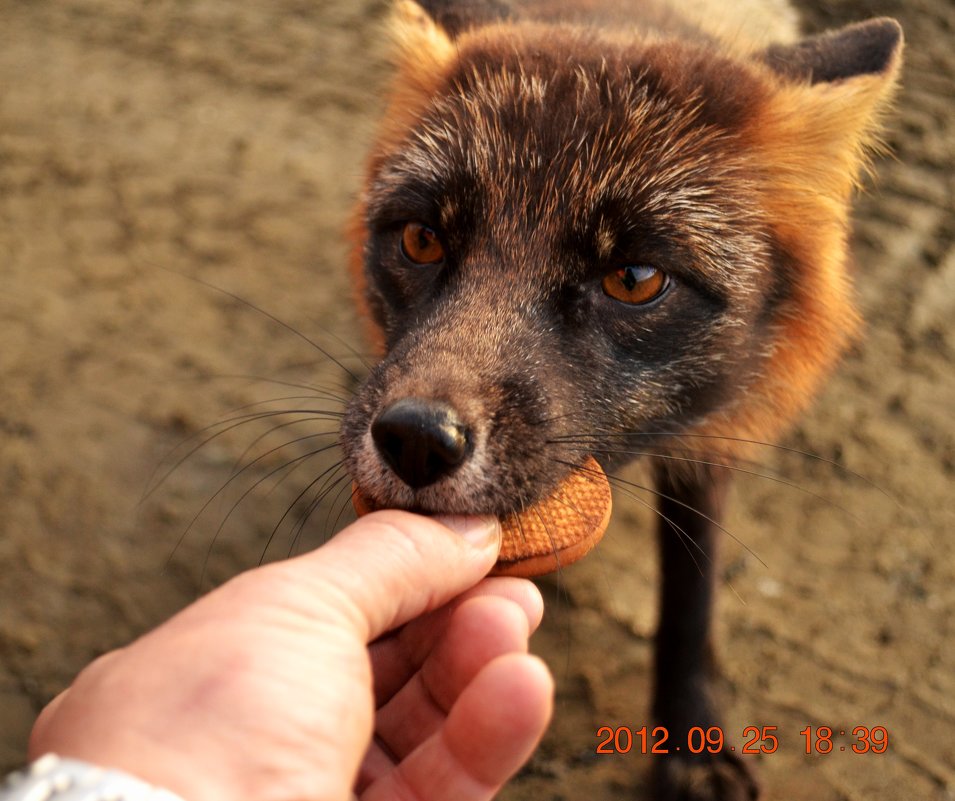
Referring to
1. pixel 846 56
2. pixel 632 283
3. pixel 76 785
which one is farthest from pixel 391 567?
pixel 846 56

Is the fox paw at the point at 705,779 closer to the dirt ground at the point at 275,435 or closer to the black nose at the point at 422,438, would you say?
the dirt ground at the point at 275,435

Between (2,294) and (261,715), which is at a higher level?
(261,715)

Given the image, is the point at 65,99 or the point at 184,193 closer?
the point at 184,193

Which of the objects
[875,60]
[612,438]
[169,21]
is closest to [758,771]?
[612,438]

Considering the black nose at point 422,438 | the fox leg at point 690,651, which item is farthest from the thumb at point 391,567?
the fox leg at point 690,651

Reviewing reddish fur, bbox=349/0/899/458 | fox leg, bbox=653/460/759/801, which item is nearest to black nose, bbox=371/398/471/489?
reddish fur, bbox=349/0/899/458

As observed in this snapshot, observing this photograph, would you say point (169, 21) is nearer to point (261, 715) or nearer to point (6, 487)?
point (6, 487)
